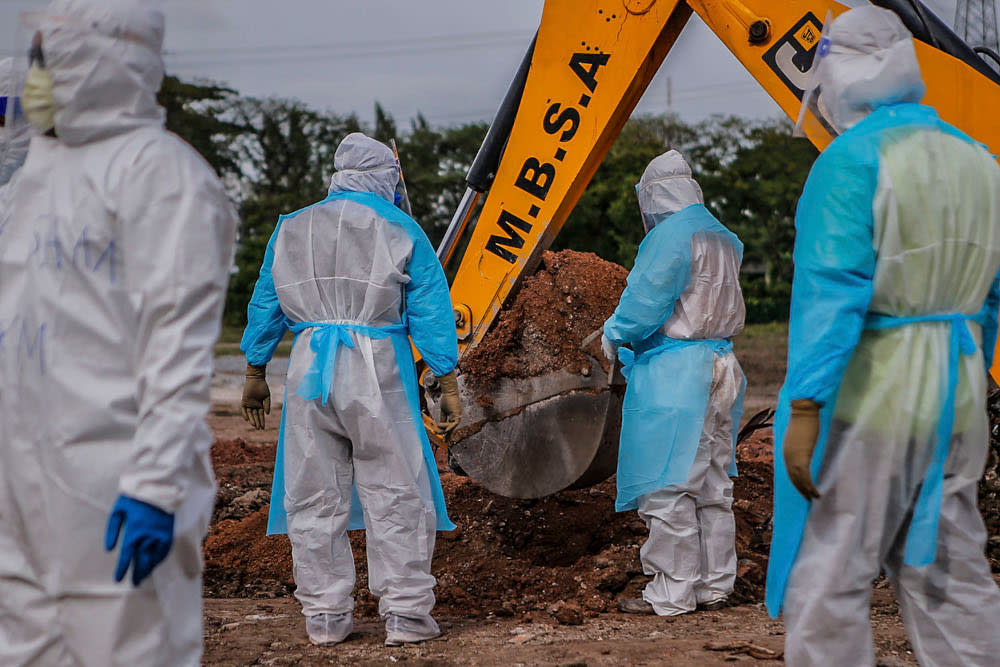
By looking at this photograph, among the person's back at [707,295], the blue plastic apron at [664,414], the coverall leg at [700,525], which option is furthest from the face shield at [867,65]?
the coverall leg at [700,525]

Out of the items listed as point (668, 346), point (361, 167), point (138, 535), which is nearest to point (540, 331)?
point (668, 346)

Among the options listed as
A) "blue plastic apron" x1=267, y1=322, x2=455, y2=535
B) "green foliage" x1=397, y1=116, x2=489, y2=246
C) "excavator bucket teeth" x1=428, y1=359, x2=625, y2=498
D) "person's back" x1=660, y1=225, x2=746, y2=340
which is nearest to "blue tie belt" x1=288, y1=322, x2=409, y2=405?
"blue plastic apron" x1=267, y1=322, x2=455, y2=535

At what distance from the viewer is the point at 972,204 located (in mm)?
2434

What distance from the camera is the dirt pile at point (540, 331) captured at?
520cm

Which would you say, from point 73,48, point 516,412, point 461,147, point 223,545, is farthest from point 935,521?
point 461,147

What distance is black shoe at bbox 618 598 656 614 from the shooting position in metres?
4.62

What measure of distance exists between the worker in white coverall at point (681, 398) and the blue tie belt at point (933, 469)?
2.11 m

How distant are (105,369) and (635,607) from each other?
317cm

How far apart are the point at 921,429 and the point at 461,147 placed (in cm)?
2433

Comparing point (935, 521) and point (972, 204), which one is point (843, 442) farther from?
point (972, 204)

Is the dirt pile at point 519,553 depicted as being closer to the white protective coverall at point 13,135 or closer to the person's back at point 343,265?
the person's back at point 343,265

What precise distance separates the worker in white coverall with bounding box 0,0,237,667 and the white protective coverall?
0.55ft

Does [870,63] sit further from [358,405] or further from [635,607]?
[635,607]

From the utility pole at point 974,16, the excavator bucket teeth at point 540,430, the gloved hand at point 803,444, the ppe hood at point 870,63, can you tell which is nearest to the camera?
the gloved hand at point 803,444
